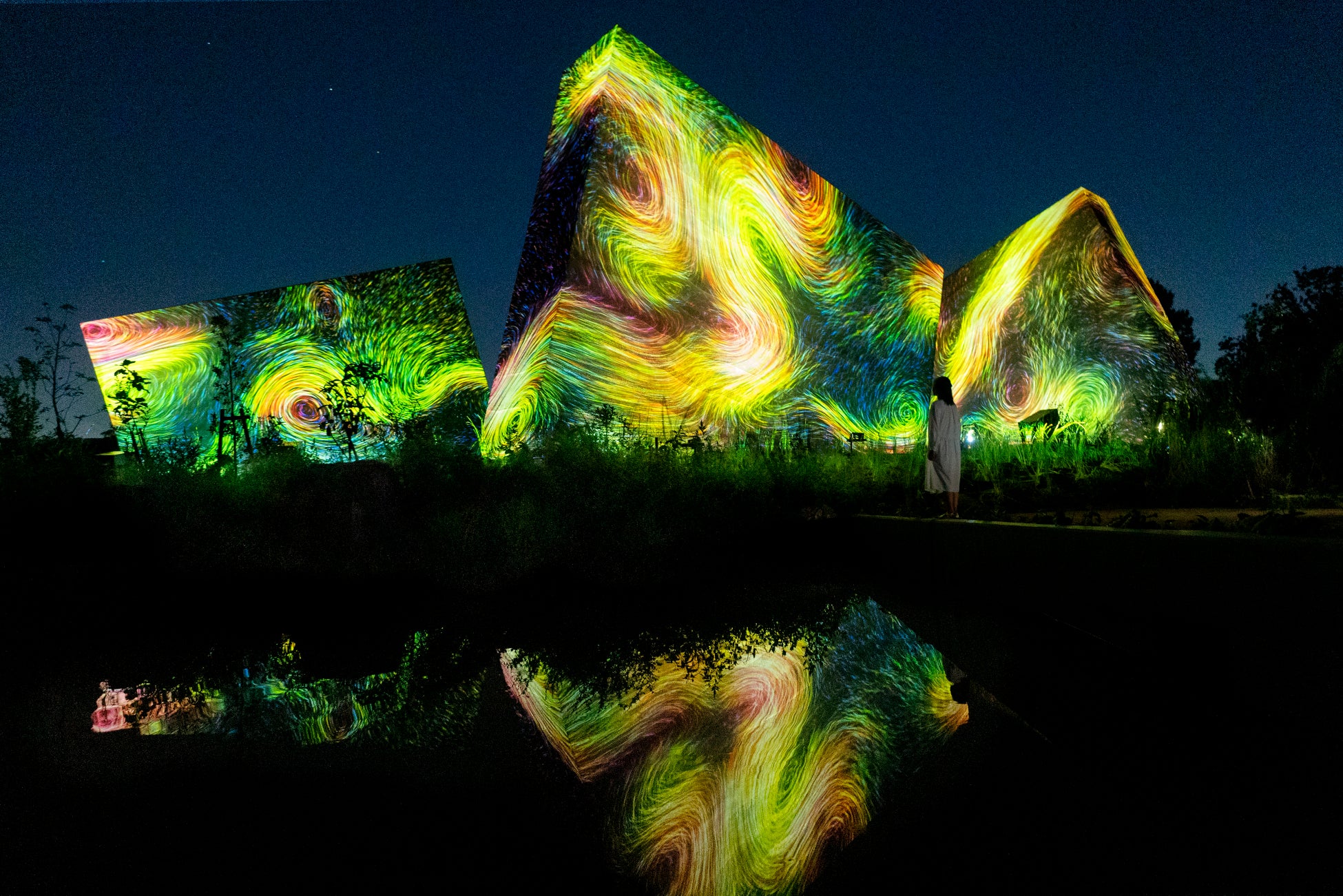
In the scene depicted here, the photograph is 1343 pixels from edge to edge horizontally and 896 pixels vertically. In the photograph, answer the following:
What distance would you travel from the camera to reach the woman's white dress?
7.05m

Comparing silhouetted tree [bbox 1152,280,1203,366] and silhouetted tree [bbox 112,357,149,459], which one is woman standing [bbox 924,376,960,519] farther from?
Result: silhouetted tree [bbox 1152,280,1203,366]

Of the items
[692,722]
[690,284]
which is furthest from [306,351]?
[692,722]

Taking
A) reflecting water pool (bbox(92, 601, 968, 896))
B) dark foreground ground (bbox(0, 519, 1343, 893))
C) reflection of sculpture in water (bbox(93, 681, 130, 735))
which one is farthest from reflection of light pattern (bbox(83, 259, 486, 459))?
dark foreground ground (bbox(0, 519, 1343, 893))

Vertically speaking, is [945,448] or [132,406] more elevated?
[132,406]

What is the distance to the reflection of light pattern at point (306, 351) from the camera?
19.0 meters

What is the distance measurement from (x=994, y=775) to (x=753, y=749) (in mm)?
883

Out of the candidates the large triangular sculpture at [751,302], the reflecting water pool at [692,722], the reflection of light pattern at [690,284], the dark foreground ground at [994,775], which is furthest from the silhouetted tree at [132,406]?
the reflecting water pool at [692,722]

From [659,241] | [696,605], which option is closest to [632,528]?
[696,605]

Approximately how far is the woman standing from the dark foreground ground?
73.8 inches

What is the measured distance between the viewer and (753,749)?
306 cm

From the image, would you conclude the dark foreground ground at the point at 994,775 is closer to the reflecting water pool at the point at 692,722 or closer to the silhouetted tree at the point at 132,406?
the reflecting water pool at the point at 692,722

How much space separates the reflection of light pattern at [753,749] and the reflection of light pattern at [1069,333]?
12.2 metres

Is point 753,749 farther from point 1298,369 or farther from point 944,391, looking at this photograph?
point 1298,369

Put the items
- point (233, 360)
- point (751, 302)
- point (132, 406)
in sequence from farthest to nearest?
point (233, 360)
point (132, 406)
point (751, 302)
